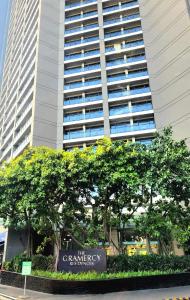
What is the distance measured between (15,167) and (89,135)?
16576 millimetres

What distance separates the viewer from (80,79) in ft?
137

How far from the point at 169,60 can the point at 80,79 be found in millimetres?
12575

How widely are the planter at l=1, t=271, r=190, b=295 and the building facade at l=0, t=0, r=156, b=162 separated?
20.6 metres

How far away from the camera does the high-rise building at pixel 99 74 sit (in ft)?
118

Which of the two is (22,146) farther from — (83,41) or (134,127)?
(83,41)

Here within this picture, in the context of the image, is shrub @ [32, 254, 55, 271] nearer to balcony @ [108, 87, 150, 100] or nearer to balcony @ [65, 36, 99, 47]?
balcony @ [108, 87, 150, 100]

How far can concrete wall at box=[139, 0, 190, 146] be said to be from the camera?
111 ft

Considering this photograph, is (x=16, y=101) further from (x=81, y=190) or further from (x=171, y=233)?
(x=171, y=233)

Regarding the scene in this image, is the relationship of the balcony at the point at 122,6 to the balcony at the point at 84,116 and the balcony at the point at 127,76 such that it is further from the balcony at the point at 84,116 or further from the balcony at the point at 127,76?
the balcony at the point at 84,116

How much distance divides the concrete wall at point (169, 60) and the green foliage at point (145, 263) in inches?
622

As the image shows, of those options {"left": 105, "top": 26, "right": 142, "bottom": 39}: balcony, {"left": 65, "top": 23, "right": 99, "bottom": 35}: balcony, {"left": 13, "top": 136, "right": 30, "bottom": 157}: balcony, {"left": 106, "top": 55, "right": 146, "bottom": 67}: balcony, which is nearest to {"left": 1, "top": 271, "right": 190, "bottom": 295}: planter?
{"left": 13, "top": 136, "right": 30, "bottom": 157}: balcony

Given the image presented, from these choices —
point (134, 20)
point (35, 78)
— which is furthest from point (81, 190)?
point (134, 20)

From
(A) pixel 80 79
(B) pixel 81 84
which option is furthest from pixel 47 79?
(B) pixel 81 84

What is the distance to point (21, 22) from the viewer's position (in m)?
56.0
